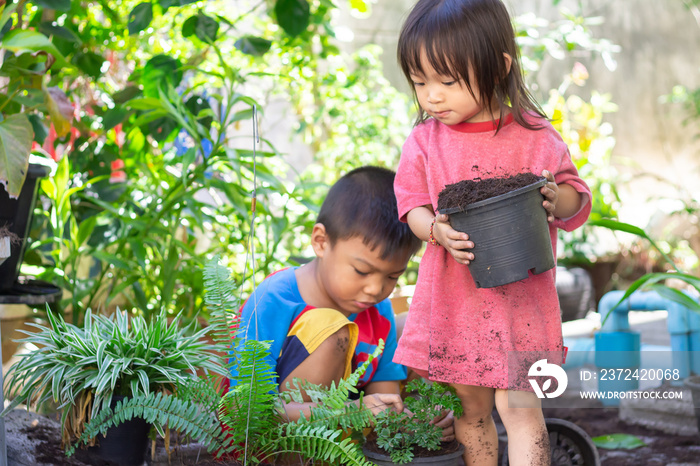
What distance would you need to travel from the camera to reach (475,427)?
1.54 metres

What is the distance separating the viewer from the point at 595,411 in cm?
238

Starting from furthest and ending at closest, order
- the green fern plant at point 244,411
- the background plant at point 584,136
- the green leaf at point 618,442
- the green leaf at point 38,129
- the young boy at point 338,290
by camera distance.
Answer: the background plant at point 584,136
the green leaf at point 38,129
the green leaf at point 618,442
the young boy at point 338,290
the green fern plant at point 244,411

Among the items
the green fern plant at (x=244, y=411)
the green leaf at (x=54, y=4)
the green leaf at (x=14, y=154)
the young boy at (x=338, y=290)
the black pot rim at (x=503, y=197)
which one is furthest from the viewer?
the green leaf at (x=54, y=4)

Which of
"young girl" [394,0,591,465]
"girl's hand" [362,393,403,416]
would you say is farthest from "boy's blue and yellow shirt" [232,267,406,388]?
"young girl" [394,0,591,465]

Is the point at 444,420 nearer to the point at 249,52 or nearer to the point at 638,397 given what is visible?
the point at 638,397

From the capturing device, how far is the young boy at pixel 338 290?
1.70 metres

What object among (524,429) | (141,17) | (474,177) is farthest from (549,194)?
(141,17)

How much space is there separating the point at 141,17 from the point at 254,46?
16.5 inches

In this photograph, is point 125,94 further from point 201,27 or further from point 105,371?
point 105,371

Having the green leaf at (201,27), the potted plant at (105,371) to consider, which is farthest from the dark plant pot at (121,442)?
the green leaf at (201,27)

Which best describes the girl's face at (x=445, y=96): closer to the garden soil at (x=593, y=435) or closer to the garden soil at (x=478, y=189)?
the garden soil at (x=478, y=189)

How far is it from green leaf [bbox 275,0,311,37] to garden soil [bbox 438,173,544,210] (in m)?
1.24

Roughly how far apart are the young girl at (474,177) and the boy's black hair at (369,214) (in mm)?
218

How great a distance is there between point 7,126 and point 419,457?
1.27 metres
